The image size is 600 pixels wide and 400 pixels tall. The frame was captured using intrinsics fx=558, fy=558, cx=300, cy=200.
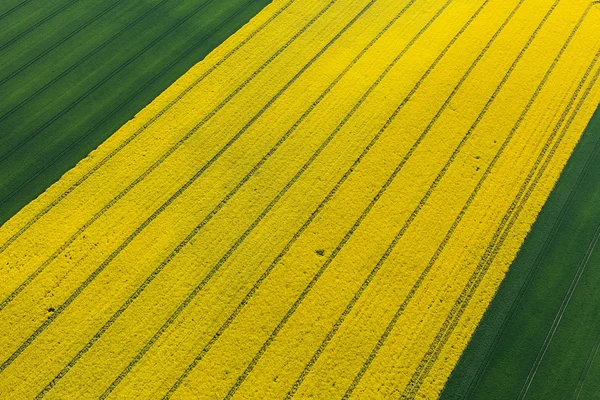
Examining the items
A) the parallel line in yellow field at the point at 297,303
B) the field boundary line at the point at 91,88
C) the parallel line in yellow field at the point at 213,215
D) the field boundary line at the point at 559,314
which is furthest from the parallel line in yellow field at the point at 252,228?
the field boundary line at the point at 559,314

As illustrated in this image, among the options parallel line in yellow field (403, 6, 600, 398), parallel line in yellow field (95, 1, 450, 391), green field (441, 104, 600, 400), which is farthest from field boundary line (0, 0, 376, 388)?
green field (441, 104, 600, 400)

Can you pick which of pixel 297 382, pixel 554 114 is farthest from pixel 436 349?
pixel 554 114

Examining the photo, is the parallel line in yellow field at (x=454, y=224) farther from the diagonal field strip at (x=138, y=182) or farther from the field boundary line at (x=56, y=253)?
the field boundary line at (x=56, y=253)

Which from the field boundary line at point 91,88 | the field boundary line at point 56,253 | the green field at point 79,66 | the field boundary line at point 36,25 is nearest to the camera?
the field boundary line at point 56,253

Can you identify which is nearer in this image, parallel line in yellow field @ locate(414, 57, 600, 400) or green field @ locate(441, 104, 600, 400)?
green field @ locate(441, 104, 600, 400)

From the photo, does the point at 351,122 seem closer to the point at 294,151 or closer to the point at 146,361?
the point at 294,151

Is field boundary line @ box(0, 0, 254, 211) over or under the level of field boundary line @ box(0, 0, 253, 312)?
over

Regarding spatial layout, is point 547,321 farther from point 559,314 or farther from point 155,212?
point 155,212

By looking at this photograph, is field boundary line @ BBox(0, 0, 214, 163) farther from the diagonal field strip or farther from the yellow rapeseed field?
the diagonal field strip
